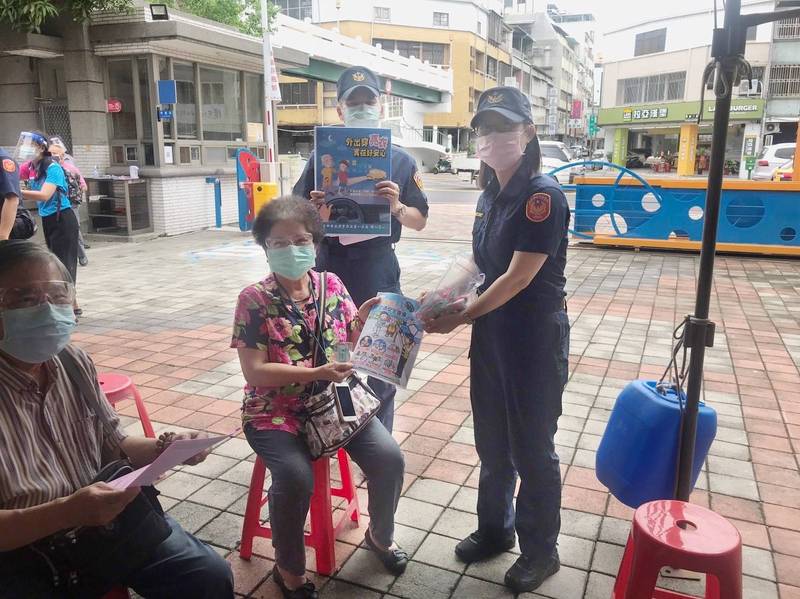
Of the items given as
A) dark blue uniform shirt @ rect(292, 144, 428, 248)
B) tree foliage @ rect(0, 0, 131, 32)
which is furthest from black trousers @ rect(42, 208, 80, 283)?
tree foliage @ rect(0, 0, 131, 32)

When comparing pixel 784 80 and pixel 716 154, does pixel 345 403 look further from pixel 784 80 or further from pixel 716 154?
pixel 784 80

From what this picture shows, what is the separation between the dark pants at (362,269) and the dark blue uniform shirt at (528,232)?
73 centimetres

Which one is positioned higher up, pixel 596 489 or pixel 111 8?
pixel 111 8

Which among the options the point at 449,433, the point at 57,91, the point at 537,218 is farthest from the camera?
the point at 57,91

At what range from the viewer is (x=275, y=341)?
2.21m

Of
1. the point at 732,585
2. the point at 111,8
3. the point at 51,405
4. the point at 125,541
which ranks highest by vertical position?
the point at 111,8

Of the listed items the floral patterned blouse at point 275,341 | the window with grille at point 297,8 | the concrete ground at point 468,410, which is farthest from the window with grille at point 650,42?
the floral patterned blouse at point 275,341

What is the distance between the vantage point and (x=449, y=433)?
3.62 meters

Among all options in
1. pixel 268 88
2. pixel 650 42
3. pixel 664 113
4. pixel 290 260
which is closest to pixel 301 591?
pixel 290 260

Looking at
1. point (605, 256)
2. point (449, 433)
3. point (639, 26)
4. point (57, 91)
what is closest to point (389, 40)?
point (639, 26)

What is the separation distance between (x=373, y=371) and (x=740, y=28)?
1.51 meters

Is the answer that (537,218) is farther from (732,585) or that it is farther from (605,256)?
(605,256)

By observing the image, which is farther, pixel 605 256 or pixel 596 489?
pixel 605 256

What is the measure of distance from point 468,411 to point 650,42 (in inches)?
1543
